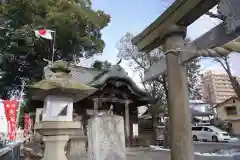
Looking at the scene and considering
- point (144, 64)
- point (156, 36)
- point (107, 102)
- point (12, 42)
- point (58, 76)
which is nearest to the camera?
point (156, 36)

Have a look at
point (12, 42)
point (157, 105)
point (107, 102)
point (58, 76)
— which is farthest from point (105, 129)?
point (12, 42)

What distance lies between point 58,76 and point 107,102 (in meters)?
11.3

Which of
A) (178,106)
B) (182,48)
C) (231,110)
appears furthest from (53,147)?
(231,110)

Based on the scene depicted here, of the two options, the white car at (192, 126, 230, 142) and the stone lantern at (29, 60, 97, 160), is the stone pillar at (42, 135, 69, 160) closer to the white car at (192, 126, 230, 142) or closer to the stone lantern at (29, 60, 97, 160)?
the stone lantern at (29, 60, 97, 160)

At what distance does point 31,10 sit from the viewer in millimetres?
18391

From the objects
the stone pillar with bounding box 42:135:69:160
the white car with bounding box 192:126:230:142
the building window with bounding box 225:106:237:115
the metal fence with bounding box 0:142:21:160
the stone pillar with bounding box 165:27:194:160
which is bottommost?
the white car with bounding box 192:126:230:142

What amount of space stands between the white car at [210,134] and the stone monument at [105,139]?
2083 cm

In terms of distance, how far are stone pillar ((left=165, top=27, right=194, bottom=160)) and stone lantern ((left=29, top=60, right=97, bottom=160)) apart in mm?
2766

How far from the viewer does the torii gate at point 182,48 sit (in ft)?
8.22

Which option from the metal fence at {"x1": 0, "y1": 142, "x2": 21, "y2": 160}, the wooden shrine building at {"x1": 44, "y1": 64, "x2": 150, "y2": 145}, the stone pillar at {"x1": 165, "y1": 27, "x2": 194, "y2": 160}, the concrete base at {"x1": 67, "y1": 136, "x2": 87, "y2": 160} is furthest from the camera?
the wooden shrine building at {"x1": 44, "y1": 64, "x2": 150, "y2": 145}

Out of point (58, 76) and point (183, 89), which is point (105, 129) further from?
point (183, 89)

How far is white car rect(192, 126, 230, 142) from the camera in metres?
22.3

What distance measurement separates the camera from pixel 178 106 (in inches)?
116

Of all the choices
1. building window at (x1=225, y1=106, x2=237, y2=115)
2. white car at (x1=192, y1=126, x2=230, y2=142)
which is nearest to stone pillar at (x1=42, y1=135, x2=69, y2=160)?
white car at (x1=192, y1=126, x2=230, y2=142)
